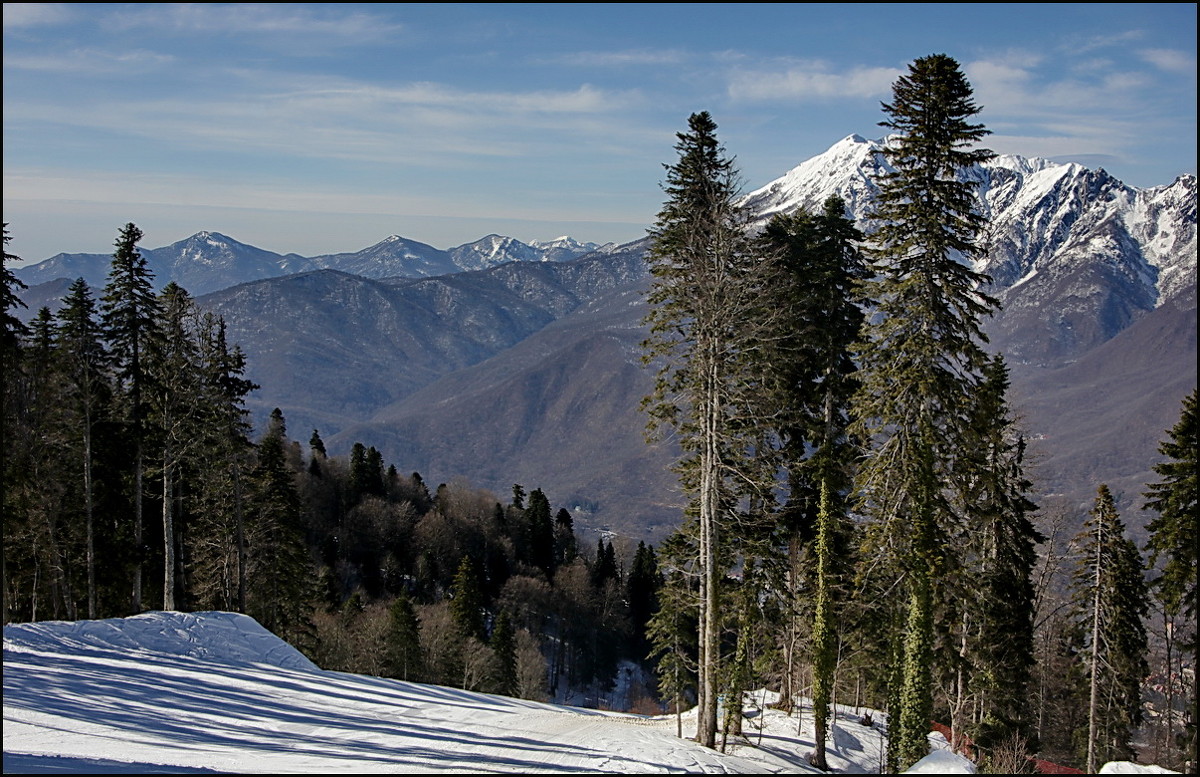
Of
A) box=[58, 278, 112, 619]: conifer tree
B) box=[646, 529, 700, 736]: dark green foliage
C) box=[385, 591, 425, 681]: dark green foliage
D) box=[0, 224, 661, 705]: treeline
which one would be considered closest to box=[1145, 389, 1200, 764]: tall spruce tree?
box=[646, 529, 700, 736]: dark green foliage

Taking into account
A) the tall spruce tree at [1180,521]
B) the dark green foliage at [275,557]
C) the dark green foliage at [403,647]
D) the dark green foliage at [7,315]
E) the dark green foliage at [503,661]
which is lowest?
the dark green foliage at [503,661]

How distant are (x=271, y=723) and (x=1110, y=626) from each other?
26480 mm

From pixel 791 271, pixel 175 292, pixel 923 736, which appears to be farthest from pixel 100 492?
pixel 923 736

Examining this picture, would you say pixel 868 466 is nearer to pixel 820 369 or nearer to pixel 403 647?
pixel 820 369

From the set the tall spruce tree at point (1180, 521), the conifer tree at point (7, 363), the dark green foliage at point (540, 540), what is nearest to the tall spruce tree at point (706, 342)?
the tall spruce tree at point (1180, 521)

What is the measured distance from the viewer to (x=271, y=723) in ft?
54.1

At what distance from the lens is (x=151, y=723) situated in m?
15.2

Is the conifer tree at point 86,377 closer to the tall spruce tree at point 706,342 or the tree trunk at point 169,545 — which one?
the tree trunk at point 169,545

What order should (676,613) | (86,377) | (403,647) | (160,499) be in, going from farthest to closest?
(403,647)
(160,499)
(86,377)
(676,613)

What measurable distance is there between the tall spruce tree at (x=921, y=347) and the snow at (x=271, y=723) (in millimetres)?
4400

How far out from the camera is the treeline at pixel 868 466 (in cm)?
1764

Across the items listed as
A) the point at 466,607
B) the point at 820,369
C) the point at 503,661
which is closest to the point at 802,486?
the point at 820,369

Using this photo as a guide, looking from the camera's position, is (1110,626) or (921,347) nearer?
(921,347)

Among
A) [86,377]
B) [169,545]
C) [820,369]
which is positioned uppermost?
[820,369]
